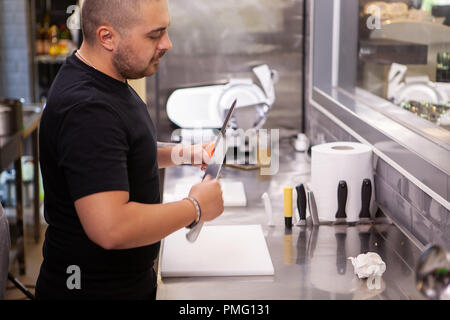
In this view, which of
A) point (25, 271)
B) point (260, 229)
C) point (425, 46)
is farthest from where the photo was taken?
point (25, 271)

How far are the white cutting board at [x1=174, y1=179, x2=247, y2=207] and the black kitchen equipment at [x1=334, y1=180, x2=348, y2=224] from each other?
38 centimetres

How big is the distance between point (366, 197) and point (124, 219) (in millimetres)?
923

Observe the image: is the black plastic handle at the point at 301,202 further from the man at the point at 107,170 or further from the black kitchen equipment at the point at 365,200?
the man at the point at 107,170

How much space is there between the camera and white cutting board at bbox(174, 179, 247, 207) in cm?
211

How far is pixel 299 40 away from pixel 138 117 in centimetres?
194

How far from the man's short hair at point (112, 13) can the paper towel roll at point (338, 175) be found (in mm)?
846

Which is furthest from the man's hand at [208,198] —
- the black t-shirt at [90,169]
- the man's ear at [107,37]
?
the man's ear at [107,37]

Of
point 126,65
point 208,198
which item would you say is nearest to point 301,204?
point 208,198

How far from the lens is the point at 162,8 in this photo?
1.25 metres

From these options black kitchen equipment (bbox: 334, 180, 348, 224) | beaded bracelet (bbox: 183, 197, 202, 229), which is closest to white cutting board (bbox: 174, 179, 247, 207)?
black kitchen equipment (bbox: 334, 180, 348, 224)

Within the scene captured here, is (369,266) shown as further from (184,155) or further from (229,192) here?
(229,192)

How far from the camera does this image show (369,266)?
1.45m
